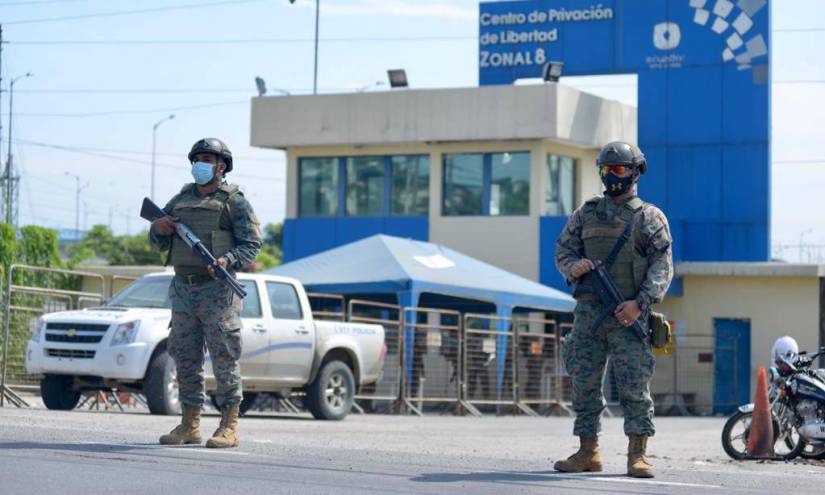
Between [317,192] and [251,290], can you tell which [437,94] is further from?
[251,290]

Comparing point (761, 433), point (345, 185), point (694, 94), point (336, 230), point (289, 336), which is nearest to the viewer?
point (761, 433)

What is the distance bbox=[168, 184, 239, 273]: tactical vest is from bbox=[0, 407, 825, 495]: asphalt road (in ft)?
4.20

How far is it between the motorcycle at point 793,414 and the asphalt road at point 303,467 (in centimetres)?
26

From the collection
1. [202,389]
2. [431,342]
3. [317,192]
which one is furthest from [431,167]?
[202,389]

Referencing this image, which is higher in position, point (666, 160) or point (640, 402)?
point (666, 160)

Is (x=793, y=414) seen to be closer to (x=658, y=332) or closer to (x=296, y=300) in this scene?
(x=658, y=332)

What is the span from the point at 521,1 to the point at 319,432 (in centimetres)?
2707

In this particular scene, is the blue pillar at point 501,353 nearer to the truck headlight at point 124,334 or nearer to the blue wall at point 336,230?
the blue wall at point 336,230

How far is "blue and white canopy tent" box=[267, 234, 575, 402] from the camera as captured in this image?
25500 mm

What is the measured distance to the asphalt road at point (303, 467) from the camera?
755cm

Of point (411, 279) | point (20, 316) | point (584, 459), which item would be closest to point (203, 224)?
point (584, 459)

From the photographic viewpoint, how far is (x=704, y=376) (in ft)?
118

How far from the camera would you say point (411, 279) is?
992 inches

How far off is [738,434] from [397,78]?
85.4 ft
